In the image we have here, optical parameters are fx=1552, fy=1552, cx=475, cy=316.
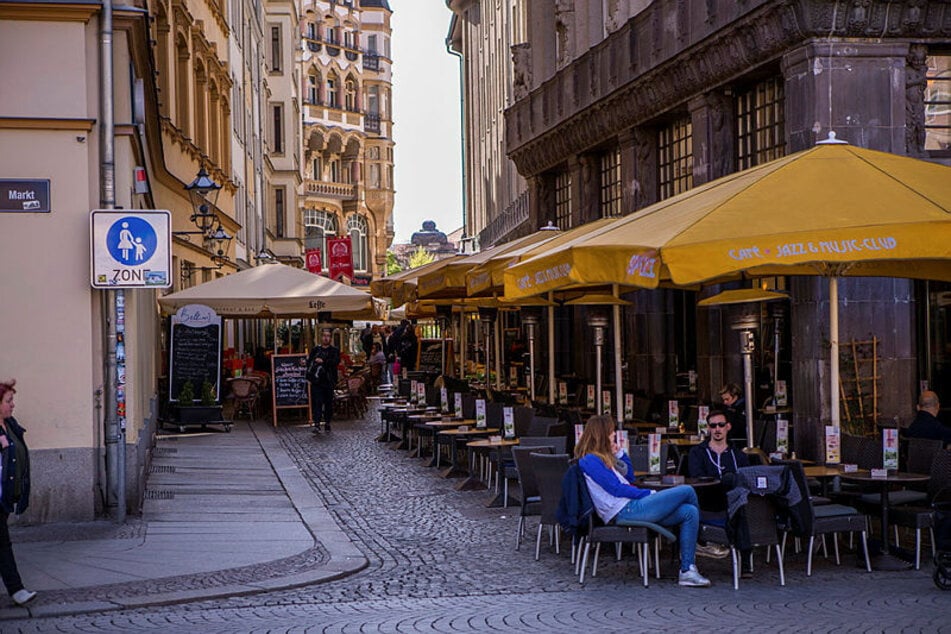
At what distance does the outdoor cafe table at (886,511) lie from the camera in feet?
39.3

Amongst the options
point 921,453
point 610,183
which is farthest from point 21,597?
point 610,183

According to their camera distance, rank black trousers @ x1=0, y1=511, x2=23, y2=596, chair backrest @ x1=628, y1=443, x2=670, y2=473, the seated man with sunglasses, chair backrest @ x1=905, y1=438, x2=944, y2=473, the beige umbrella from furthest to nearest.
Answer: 1. the beige umbrella
2. chair backrest @ x1=628, y1=443, x2=670, y2=473
3. chair backrest @ x1=905, y1=438, x2=944, y2=473
4. the seated man with sunglasses
5. black trousers @ x1=0, y1=511, x2=23, y2=596

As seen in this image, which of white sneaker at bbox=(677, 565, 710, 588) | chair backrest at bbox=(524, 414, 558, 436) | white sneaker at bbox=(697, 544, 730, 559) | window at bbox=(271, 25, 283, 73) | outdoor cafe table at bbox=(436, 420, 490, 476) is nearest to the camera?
white sneaker at bbox=(677, 565, 710, 588)

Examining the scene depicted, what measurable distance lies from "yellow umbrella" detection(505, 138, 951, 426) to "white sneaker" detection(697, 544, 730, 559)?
5.10 feet

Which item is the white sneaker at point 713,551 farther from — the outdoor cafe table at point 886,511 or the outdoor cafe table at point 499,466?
the outdoor cafe table at point 499,466

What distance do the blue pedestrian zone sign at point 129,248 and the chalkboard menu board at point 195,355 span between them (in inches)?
520

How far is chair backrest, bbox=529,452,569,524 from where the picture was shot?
41.3 ft

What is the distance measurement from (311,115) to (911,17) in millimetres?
90725

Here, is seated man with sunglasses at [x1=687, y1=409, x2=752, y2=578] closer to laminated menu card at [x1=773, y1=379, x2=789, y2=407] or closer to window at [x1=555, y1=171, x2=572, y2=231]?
laminated menu card at [x1=773, y1=379, x2=789, y2=407]

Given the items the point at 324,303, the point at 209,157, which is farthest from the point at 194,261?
the point at 324,303

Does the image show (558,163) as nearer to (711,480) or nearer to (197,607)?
(711,480)

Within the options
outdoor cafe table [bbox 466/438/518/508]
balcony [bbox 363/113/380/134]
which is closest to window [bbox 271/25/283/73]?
balcony [bbox 363/113/380/134]

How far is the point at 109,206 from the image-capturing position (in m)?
14.8

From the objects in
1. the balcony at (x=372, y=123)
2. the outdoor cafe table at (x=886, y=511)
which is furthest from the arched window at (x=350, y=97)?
the outdoor cafe table at (x=886, y=511)
